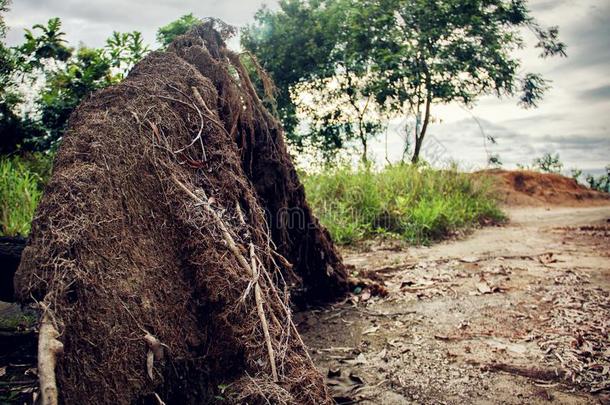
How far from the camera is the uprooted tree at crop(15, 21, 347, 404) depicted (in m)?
1.96

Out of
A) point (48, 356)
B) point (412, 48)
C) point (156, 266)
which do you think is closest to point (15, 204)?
point (156, 266)

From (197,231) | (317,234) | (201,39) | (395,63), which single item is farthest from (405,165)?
(197,231)

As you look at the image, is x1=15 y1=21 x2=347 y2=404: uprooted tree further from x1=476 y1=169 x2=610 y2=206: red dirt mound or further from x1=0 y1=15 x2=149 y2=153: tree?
x1=476 y1=169 x2=610 y2=206: red dirt mound

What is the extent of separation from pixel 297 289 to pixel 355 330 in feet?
2.55

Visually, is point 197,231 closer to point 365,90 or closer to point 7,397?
point 7,397

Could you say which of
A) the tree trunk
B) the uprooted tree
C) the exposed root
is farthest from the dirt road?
the tree trunk

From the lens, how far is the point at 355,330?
4141mm

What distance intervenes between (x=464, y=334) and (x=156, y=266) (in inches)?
111

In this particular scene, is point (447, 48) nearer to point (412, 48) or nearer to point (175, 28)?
point (412, 48)

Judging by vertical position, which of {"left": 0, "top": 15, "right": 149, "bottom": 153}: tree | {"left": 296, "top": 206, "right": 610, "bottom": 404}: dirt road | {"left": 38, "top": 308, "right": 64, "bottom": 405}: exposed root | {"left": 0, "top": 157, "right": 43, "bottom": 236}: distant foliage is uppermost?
{"left": 0, "top": 15, "right": 149, "bottom": 153}: tree

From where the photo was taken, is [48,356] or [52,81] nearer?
[48,356]

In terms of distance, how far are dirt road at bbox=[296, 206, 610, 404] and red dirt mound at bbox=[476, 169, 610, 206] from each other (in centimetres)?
986

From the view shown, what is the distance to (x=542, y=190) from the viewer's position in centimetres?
1695

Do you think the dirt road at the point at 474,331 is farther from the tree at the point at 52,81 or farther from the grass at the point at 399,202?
the tree at the point at 52,81
